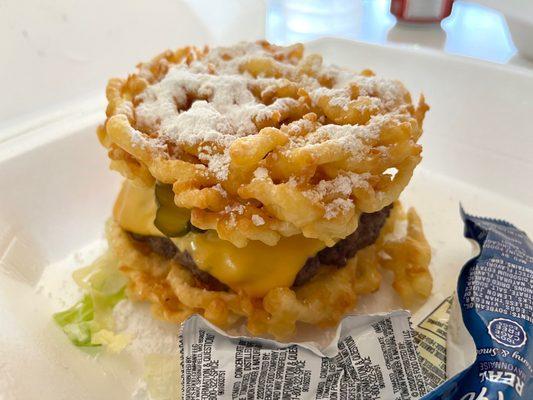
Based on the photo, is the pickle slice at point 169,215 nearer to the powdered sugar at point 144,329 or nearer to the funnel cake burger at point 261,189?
the funnel cake burger at point 261,189

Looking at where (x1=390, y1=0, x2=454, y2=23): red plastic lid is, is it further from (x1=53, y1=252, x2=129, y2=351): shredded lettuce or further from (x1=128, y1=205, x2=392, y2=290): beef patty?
(x1=53, y1=252, x2=129, y2=351): shredded lettuce

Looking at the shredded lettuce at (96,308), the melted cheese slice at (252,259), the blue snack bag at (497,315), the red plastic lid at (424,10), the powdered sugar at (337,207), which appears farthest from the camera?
the red plastic lid at (424,10)

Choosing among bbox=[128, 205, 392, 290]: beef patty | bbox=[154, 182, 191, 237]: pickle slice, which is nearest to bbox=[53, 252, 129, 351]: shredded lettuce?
bbox=[128, 205, 392, 290]: beef patty

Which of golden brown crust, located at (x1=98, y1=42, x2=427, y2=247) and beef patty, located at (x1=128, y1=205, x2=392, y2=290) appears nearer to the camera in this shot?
golden brown crust, located at (x1=98, y1=42, x2=427, y2=247)

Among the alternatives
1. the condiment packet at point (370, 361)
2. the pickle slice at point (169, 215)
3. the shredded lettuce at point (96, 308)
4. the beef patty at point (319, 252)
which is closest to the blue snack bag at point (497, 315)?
the condiment packet at point (370, 361)

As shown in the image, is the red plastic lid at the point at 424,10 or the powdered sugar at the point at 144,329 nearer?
the powdered sugar at the point at 144,329

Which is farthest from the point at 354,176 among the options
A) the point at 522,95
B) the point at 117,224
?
the point at 522,95
